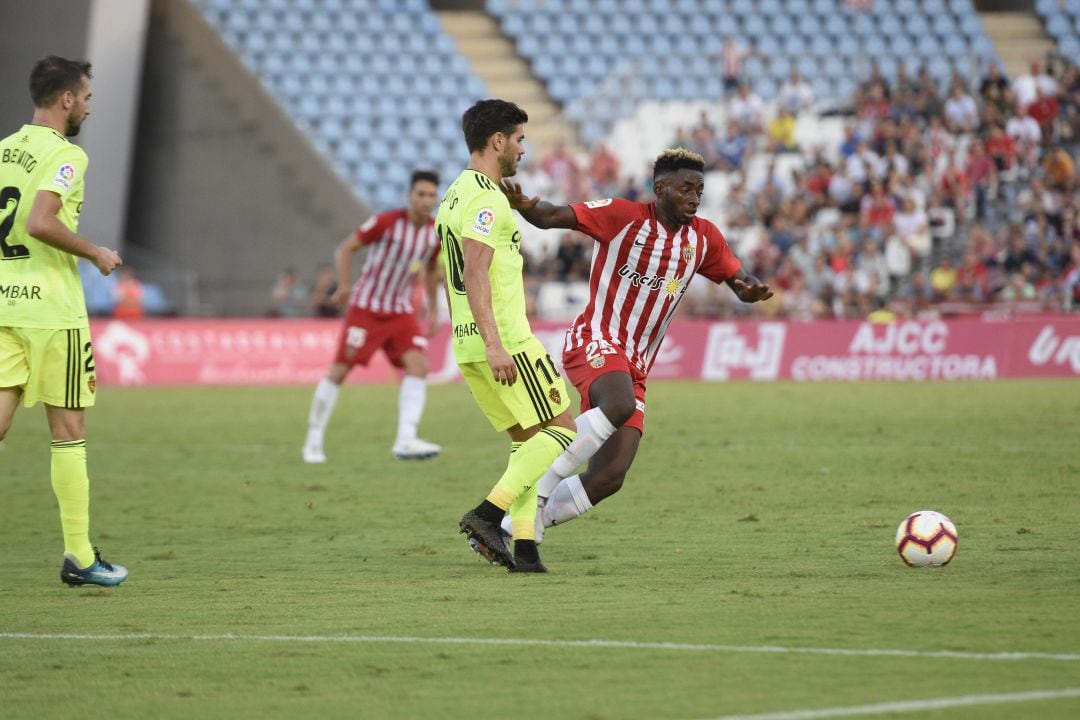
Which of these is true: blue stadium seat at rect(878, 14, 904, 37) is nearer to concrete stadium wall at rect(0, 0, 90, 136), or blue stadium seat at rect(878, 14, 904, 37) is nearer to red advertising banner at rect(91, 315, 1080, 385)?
red advertising banner at rect(91, 315, 1080, 385)

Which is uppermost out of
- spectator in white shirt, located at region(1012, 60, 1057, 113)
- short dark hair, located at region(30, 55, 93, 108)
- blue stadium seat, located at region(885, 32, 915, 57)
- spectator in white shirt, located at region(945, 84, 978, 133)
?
blue stadium seat, located at region(885, 32, 915, 57)

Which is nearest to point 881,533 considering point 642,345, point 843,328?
point 642,345

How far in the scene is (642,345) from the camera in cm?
904

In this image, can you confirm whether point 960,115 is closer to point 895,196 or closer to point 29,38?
point 895,196

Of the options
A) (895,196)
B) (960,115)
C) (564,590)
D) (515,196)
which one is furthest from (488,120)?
(960,115)

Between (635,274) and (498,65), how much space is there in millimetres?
27446

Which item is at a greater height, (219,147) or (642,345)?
(219,147)

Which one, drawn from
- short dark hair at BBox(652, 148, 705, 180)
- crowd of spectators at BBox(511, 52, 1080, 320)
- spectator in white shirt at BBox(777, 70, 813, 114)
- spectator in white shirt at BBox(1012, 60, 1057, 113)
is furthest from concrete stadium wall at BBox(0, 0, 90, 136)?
short dark hair at BBox(652, 148, 705, 180)

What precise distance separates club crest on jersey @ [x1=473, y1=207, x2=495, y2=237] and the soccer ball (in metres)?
2.62

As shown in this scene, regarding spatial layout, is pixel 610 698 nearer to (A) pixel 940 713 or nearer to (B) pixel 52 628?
(A) pixel 940 713

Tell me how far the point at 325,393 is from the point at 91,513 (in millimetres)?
3582

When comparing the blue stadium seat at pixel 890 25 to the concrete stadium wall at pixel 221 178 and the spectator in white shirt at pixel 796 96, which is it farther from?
the concrete stadium wall at pixel 221 178

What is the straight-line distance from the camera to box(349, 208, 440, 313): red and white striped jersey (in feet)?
48.7

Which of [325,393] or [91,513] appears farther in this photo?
[325,393]
